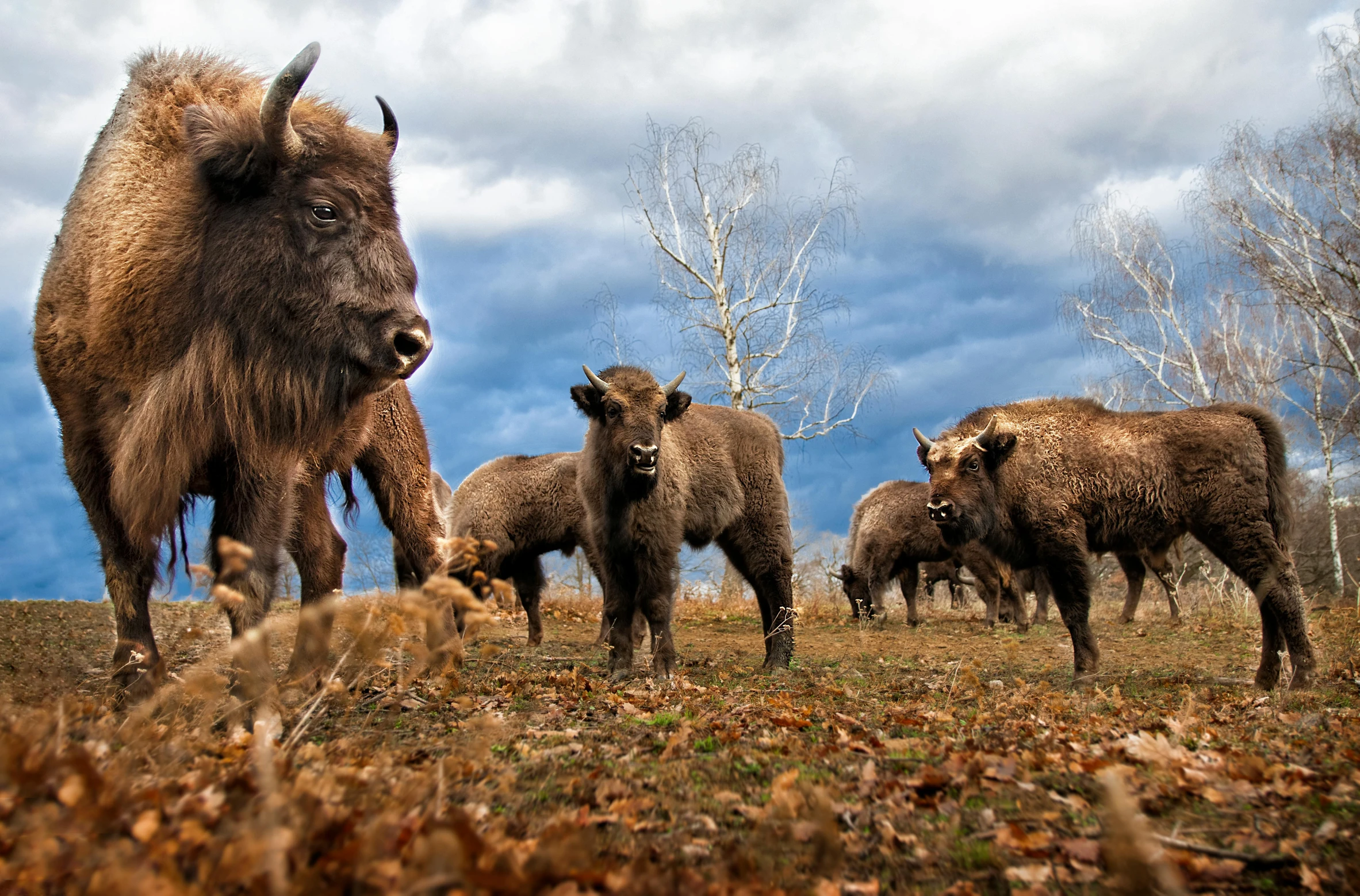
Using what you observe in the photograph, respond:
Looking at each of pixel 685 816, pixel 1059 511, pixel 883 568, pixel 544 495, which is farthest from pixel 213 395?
pixel 883 568

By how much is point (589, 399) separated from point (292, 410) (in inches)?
144

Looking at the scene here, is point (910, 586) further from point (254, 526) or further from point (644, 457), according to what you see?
point (254, 526)

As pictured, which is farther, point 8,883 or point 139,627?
point 139,627

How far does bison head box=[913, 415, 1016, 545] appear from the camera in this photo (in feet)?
29.0

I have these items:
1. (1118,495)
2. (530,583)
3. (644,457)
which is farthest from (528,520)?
(1118,495)

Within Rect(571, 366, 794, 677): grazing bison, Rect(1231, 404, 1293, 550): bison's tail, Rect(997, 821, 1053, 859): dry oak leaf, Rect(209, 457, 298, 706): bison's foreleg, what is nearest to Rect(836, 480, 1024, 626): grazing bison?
Rect(571, 366, 794, 677): grazing bison

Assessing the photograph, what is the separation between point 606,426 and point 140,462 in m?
4.11

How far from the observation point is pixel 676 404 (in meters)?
8.28

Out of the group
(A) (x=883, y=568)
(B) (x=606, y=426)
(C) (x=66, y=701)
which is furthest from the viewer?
(A) (x=883, y=568)

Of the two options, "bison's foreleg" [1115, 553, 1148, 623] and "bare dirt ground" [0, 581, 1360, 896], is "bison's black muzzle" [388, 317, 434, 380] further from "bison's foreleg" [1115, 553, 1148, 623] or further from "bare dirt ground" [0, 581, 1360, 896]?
"bison's foreleg" [1115, 553, 1148, 623]

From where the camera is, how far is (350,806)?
7.68ft

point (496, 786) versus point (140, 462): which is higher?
point (140, 462)

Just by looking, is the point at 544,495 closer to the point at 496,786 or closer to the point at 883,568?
the point at 883,568

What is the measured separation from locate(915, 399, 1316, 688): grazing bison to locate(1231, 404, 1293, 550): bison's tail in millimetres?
12
